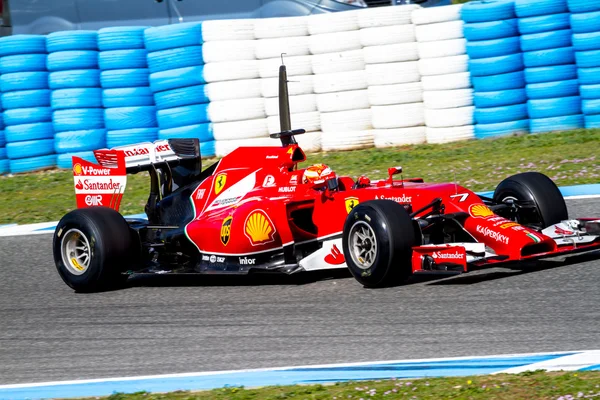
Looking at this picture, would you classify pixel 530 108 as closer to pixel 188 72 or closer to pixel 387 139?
pixel 387 139

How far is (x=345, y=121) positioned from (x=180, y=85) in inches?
91.7

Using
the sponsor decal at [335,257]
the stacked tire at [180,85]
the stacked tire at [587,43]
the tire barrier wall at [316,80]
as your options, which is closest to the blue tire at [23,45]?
the tire barrier wall at [316,80]

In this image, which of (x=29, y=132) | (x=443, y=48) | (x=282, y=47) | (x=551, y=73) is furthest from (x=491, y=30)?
(x=29, y=132)

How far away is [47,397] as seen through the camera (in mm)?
5230

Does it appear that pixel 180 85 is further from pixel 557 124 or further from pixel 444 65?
pixel 557 124

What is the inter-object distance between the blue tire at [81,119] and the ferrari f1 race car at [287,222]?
587 cm

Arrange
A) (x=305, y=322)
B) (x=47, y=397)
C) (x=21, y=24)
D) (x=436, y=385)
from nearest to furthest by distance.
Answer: (x=436, y=385) → (x=47, y=397) → (x=305, y=322) → (x=21, y=24)

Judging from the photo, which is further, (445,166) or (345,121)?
(345,121)

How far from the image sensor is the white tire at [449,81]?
1330 cm

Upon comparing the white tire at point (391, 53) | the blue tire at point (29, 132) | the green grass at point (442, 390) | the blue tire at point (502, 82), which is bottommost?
the green grass at point (442, 390)

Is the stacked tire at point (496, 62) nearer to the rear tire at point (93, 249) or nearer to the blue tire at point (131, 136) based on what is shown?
the blue tire at point (131, 136)

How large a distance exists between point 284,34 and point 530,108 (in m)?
3.47

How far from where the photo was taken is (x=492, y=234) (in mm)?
6910

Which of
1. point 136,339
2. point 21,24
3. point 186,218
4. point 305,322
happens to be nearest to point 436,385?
point 305,322
